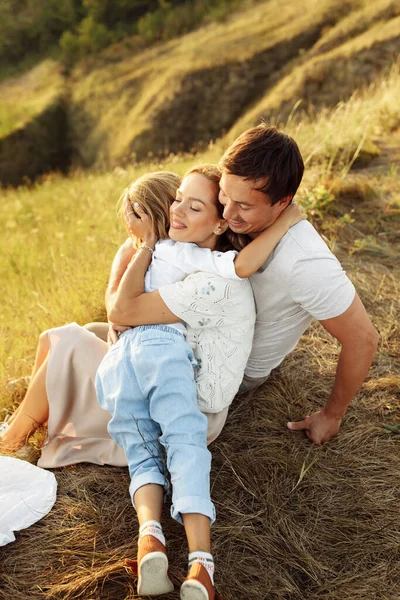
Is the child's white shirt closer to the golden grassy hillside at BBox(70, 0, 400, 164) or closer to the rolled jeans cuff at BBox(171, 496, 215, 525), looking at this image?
the rolled jeans cuff at BBox(171, 496, 215, 525)

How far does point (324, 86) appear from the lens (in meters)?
16.9

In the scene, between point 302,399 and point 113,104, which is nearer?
point 302,399

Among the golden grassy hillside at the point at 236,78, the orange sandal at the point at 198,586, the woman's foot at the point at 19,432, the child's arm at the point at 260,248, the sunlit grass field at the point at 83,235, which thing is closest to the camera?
the orange sandal at the point at 198,586

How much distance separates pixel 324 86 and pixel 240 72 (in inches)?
167

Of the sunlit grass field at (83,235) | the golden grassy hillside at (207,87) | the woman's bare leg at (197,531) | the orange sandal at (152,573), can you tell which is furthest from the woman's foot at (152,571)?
the golden grassy hillside at (207,87)

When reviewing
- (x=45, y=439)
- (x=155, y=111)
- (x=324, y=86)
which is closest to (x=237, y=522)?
(x=45, y=439)

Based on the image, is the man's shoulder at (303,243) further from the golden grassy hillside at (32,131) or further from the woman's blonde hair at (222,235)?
the golden grassy hillside at (32,131)

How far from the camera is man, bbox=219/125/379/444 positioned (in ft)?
7.23

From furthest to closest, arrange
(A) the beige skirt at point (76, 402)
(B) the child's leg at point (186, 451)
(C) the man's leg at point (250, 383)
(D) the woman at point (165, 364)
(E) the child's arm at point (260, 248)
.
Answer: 1. (C) the man's leg at point (250, 383)
2. (A) the beige skirt at point (76, 402)
3. (E) the child's arm at point (260, 248)
4. (D) the woman at point (165, 364)
5. (B) the child's leg at point (186, 451)

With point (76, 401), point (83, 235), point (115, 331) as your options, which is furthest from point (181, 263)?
point (83, 235)

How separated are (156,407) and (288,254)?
0.83 meters

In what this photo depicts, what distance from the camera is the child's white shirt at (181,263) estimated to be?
2.30 m

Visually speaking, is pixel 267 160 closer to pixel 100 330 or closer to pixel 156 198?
pixel 156 198

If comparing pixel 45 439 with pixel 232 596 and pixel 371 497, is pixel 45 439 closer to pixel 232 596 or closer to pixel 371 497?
pixel 232 596
